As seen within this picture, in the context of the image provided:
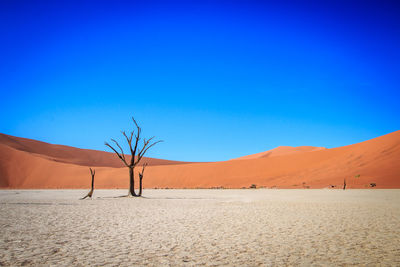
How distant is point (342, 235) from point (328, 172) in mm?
30324

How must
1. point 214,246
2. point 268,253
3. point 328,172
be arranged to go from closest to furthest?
point 268,253 < point 214,246 < point 328,172

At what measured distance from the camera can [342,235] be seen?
638 cm

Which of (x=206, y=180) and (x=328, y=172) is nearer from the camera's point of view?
(x=328, y=172)

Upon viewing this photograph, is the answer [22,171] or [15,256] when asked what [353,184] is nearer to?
[15,256]

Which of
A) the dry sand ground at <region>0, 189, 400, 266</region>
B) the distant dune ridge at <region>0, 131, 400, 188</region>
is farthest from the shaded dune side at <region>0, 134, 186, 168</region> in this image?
the dry sand ground at <region>0, 189, 400, 266</region>

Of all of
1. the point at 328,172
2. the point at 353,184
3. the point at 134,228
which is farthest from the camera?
the point at 328,172

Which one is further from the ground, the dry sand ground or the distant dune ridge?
the distant dune ridge

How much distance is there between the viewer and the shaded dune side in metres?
69.6

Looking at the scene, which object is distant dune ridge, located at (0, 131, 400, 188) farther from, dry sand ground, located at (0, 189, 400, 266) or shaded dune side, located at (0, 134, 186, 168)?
shaded dune side, located at (0, 134, 186, 168)

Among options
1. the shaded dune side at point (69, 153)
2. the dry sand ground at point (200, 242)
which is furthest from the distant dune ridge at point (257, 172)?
the shaded dune side at point (69, 153)

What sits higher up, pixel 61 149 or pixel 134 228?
pixel 61 149

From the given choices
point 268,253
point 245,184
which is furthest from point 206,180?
point 268,253

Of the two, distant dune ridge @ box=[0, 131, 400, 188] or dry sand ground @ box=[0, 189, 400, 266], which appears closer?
dry sand ground @ box=[0, 189, 400, 266]

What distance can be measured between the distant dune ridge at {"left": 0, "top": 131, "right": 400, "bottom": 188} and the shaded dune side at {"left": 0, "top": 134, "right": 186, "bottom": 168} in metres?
23.8
